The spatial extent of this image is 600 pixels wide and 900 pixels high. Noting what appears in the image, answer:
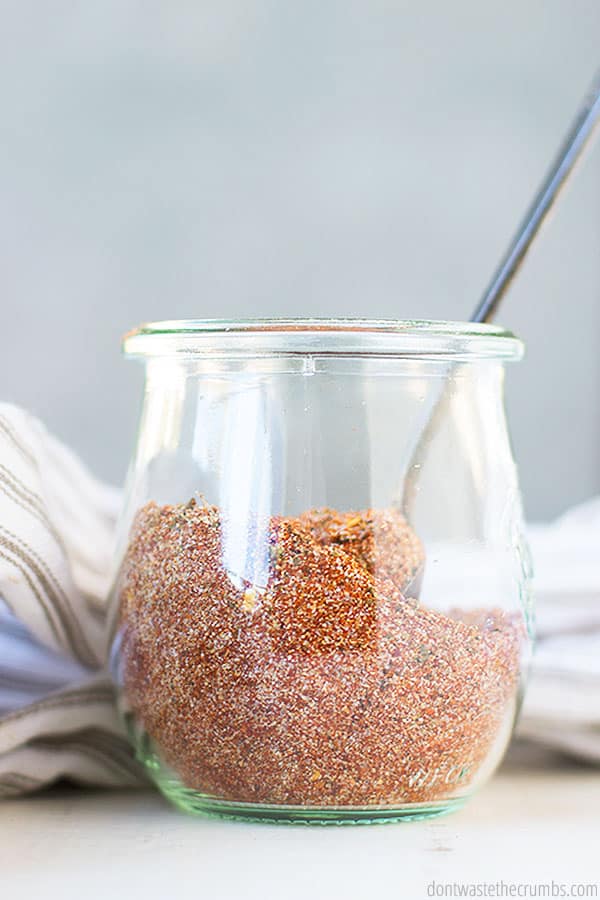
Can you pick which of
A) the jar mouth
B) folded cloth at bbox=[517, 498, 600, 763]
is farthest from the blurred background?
the jar mouth

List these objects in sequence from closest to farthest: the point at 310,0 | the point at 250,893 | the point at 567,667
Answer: the point at 250,893 < the point at 567,667 < the point at 310,0

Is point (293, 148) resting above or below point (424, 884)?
above

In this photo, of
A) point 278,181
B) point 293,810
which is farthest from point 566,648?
point 278,181

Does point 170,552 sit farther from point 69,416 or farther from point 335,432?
point 69,416

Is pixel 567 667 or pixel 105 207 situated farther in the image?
pixel 105 207

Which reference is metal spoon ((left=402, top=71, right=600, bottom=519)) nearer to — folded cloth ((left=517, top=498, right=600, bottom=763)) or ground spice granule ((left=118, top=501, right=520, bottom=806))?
ground spice granule ((left=118, top=501, right=520, bottom=806))

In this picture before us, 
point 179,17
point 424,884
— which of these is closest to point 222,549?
point 424,884
